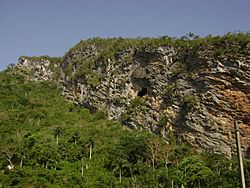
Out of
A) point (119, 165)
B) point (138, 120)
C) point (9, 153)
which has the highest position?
point (138, 120)

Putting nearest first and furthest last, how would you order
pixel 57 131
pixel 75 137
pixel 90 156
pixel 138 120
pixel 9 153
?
pixel 9 153 → pixel 90 156 → pixel 75 137 → pixel 57 131 → pixel 138 120

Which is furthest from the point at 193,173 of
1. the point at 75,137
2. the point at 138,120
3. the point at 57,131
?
the point at 57,131

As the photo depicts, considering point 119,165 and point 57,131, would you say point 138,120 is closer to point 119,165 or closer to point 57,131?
point 57,131

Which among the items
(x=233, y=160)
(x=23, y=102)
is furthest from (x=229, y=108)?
(x=23, y=102)

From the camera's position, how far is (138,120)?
48.5 m

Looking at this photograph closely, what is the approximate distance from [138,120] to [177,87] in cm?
631

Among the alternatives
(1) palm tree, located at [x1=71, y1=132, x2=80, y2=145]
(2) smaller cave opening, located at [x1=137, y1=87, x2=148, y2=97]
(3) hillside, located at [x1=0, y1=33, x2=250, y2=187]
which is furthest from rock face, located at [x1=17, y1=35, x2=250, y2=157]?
(1) palm tree, located at [x1=71, y1=132, x2=80, y2=145]

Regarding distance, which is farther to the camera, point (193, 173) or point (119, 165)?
point (119, 165)

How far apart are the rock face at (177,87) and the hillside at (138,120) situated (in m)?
0.11

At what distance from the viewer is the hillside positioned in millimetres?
35625

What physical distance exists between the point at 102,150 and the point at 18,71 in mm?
32960

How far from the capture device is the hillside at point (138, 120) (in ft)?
117

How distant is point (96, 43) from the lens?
64.8 metres

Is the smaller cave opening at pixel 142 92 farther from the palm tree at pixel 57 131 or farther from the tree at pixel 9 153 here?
the tree at pixel 9 153
